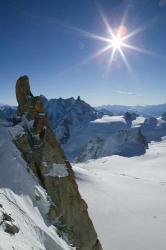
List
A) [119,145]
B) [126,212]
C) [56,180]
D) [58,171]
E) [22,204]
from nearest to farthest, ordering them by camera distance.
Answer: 1. [22,204]
2. [56,180]
3. [58,171]
4. [126,212]
5. [119,145]

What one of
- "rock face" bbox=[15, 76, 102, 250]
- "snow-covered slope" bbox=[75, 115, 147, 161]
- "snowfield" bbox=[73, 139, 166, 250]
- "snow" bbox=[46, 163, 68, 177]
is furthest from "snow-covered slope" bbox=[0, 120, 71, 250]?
"snow-covered slope" bbox=[75, 115, 147, 161]

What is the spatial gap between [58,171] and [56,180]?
91 cm

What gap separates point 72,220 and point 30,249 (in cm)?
777

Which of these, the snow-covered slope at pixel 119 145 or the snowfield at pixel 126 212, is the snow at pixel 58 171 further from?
the snow-covered slope at pixel 119 145

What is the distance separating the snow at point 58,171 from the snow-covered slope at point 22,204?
1999 millimetres

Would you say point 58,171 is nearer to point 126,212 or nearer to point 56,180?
point 56,180

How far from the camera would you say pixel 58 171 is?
23484 mm

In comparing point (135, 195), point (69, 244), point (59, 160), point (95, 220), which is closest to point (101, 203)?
point (95, 220)

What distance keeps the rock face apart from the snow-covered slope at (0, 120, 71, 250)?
101 centimetres

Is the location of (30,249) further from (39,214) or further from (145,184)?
(145,184)

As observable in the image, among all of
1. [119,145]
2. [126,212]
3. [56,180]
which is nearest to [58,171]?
[56,180]

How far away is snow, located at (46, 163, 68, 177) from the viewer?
23.1m

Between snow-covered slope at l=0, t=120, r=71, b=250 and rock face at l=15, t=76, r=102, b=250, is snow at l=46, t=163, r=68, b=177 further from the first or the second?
snow-covered slope at l=0, t=120, r=71, b=250

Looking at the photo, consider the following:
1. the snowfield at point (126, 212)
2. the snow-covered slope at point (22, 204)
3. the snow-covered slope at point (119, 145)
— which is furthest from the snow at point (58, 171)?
the snow-covered slope at point (119, 145)
